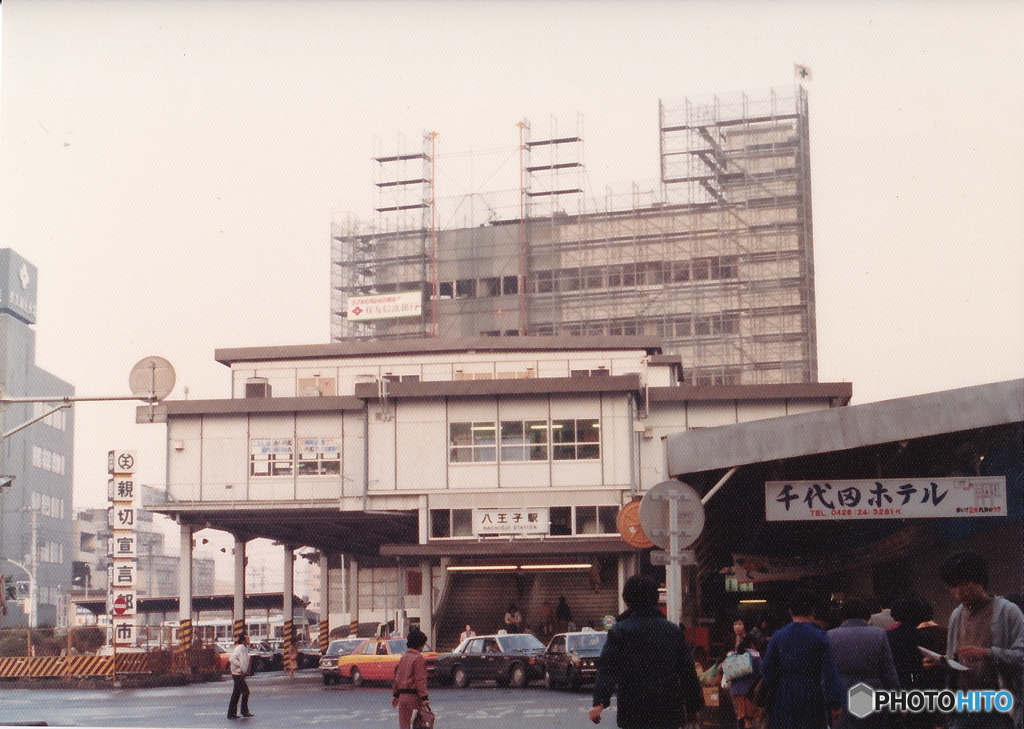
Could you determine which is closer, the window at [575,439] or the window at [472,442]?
the window at [575,439]

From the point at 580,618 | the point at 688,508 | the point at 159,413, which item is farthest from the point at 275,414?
the point at 688,508

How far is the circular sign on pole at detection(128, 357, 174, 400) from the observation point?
22891mm

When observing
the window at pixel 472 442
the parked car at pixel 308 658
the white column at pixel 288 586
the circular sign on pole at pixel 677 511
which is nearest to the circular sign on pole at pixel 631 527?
the circular sign on pole at pixel 677 511

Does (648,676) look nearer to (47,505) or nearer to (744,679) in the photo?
(744,679)

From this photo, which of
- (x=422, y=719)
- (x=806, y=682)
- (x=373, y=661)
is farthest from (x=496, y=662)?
(x=806, y=682)

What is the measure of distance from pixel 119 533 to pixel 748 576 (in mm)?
23154

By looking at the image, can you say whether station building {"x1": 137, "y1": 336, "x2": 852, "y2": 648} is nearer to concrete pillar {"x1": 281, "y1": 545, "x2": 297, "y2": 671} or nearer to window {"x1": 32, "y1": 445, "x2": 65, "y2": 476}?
concrete pillar {"x1": 281, "y1": 545, "x2": 297, "y2": 671}

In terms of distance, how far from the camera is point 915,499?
17.7 meters

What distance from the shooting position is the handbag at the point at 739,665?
14.9 meters

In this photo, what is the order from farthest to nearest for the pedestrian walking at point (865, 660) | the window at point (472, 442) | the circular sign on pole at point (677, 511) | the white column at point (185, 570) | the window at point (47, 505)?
the window at point (47, 505)
the white column at point (185, 570)
the window at point (472, 442)
the circular sign on pole at point (677, 511)
the pedestrian walking at point (865, 660)

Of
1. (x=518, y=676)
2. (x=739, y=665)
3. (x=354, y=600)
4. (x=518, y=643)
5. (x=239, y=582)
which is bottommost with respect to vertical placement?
(x=518, y=676)

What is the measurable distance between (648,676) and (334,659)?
32.9 metres

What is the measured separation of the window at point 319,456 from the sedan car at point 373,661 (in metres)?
16.2

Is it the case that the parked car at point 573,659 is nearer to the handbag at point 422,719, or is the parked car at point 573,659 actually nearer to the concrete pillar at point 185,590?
the handbag at point 422,719
